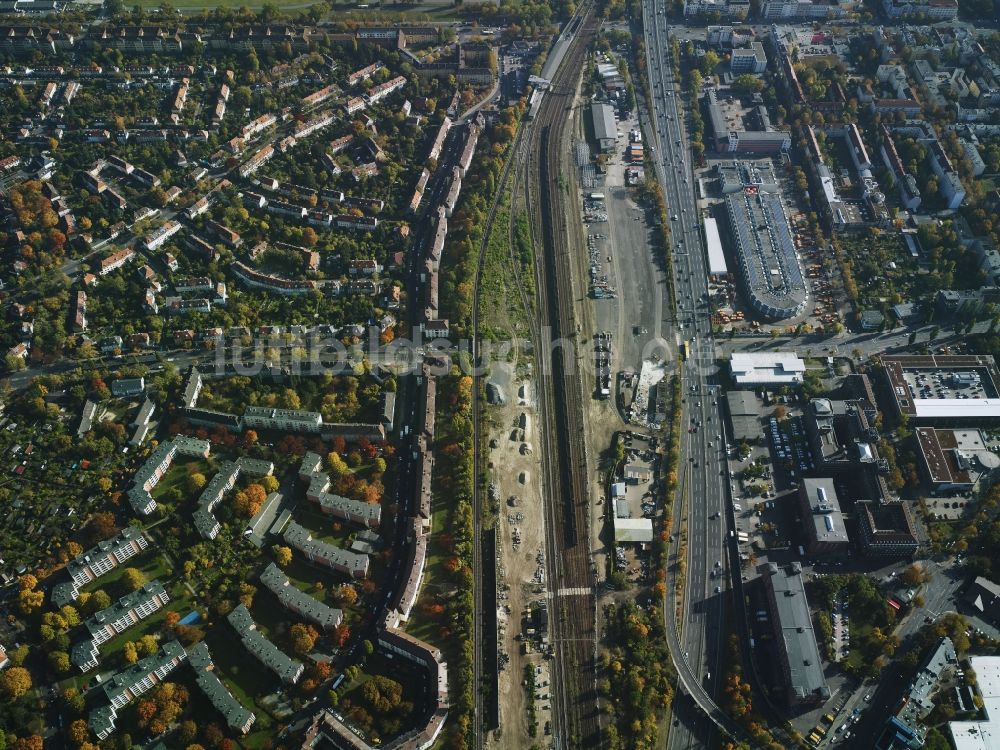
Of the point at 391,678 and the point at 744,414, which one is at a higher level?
the point at 744,414

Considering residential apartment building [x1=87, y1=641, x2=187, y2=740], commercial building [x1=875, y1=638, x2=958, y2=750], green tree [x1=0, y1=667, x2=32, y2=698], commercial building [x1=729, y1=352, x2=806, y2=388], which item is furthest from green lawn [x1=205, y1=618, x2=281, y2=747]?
commercial building [x1=729, y1=352, x2=806, y2=388]

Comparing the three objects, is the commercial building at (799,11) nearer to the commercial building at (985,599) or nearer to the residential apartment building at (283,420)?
the commercial building at (985,599)

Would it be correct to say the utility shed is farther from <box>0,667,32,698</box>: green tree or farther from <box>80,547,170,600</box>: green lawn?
<box>0,667,32,698</box>: green tree

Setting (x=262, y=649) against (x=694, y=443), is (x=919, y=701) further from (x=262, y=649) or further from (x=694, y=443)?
(x=262, y=649)

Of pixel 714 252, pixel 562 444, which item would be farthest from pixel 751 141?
pixel 562 444

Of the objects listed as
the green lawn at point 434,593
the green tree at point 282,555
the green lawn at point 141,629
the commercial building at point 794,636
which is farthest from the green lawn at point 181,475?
the commercial building at point 794,636

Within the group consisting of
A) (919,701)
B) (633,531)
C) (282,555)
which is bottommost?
(919,701)
